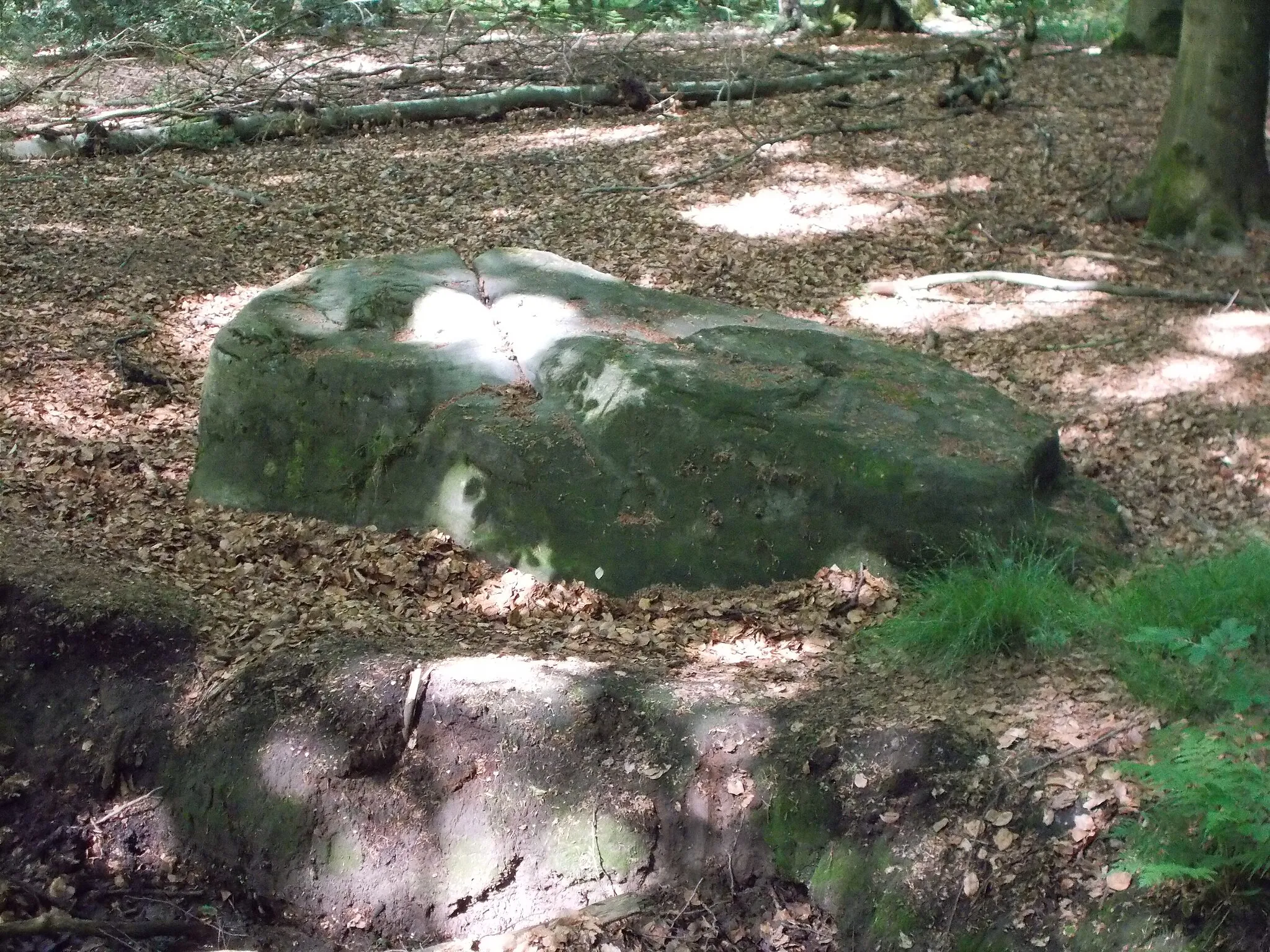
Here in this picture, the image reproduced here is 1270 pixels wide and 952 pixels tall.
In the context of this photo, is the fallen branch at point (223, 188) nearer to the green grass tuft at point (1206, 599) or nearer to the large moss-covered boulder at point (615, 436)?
the large moss-covered boulder at point (615, 436)

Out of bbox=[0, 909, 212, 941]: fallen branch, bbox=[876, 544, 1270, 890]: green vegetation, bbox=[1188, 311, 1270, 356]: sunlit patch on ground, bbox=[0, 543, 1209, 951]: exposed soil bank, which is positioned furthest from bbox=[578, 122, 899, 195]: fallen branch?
bbox=[0, 909, 212, 941]: fallen branch

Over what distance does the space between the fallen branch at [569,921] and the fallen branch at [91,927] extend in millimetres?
984

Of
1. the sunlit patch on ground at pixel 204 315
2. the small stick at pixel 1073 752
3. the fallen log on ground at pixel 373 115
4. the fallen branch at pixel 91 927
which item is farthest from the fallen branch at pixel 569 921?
the fallen log on ground at pixel 373 115

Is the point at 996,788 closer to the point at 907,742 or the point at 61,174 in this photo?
the point at 907,742

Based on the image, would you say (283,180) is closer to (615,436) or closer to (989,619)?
(615,436)

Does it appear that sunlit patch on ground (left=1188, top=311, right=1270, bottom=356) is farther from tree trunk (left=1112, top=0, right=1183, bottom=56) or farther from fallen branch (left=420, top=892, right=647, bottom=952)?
tree trunk (left=1112, top=0, right=1183, bottom=56)

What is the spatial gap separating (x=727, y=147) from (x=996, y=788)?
25.0 feet

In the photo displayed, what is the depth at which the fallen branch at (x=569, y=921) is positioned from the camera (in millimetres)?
3656

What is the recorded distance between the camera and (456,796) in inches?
161

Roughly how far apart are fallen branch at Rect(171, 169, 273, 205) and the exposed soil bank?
540cm

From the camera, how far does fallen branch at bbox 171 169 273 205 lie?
941 centimetres

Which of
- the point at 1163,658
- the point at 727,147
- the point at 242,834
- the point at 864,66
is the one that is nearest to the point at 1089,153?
the point at 727,147

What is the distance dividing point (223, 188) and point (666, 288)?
419 centimetres

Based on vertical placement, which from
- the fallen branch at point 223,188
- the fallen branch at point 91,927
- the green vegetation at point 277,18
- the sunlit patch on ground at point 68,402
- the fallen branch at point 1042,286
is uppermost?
the green vegetation at point 277,18
